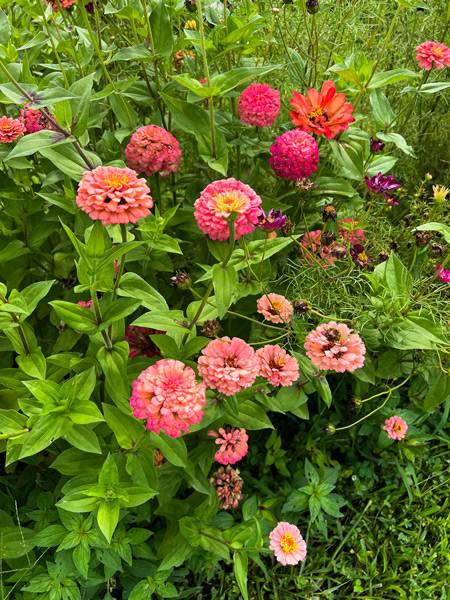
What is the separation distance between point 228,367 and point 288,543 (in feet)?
2.34

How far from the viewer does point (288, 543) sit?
1439 millimetres

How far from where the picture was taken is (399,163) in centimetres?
250

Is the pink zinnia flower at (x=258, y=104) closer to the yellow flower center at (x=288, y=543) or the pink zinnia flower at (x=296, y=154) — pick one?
the pink zinnia flower at (x=296, y=154)

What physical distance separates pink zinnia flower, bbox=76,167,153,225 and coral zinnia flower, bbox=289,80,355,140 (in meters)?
0.73

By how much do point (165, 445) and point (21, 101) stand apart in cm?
100

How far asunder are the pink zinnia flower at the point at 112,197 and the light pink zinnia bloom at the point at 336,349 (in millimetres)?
584

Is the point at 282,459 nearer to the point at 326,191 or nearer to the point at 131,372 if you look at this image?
the point at 131,372

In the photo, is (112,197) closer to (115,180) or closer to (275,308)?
(115,180)

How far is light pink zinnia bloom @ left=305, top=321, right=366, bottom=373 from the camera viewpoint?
4.04 ft

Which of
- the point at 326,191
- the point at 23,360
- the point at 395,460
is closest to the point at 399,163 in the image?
the point at 326,191

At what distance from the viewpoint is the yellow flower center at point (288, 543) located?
142 centimetres

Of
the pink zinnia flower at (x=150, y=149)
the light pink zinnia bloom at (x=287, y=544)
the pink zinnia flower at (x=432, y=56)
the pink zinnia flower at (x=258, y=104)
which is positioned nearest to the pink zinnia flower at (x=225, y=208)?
the pink zinnia flower at (x=150, y=149)

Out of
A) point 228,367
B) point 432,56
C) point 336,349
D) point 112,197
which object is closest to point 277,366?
point 336,349

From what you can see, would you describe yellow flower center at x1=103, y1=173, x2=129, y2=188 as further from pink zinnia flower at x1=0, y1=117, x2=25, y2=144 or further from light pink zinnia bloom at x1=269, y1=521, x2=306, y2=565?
light pink zinnia bloom at x1=269, y1=521, x2=306, y2=565
